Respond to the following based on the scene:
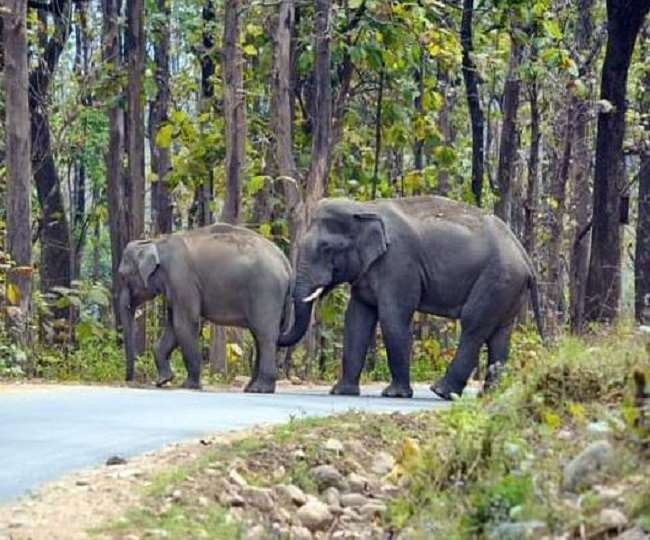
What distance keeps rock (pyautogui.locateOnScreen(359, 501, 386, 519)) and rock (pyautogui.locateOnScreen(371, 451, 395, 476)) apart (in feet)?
2.53

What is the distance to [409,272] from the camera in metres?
16.6

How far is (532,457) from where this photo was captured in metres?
8.60

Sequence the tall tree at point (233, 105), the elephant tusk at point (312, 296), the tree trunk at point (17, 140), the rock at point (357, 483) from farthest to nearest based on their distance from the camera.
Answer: the tall tree at point (233, 105) < the tree trunk at point (17, 140) < the elephant tusk at point (312, 296) < the rock at point (357, 483)

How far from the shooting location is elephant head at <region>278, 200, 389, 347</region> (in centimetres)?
1653

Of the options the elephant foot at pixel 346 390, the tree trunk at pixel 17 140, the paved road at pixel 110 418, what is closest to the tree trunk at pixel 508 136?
the tree trunk at pixel 17 140

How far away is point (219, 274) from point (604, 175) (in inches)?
193

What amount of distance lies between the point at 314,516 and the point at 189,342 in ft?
29.2

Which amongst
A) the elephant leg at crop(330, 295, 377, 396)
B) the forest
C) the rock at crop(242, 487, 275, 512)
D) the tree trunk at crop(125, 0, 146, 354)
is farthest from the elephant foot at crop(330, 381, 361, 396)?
the tree trunk at crop(125, 0, 146, 354)

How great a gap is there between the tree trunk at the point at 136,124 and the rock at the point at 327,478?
1390 cm

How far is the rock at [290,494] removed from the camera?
9.52 metres

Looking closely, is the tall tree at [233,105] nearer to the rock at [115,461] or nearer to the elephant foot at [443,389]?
the elephant foot at [443,389]

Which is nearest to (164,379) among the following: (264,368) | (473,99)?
(264,368)

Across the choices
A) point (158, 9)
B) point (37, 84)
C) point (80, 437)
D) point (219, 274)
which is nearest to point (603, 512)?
point (80, 437)

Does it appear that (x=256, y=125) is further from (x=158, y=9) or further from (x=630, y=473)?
(x=630, y=473)
